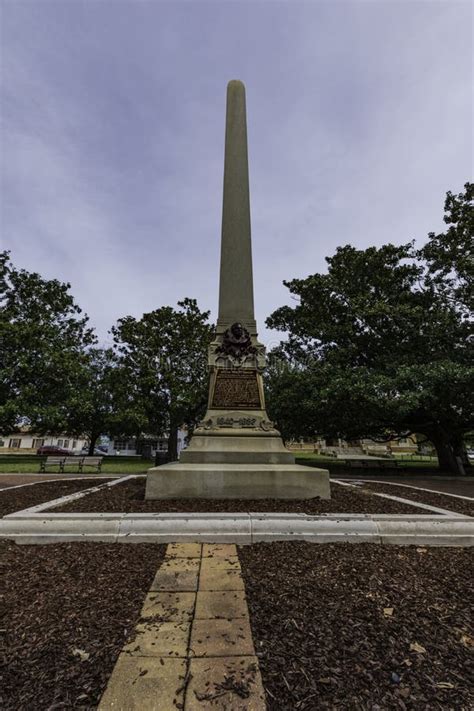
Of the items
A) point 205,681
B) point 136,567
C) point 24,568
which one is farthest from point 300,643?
point 24,568

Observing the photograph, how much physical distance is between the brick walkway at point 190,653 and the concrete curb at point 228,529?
0.99 metres

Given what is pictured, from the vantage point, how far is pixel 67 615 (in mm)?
2859

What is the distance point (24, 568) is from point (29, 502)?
3.88m

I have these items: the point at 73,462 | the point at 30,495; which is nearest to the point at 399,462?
the point at 73,462

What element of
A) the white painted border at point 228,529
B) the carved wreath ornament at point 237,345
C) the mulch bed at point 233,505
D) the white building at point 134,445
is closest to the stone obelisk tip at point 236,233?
the carved wreath ornament at point 237,345

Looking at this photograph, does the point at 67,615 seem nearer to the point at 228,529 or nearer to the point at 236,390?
the point at 228,529

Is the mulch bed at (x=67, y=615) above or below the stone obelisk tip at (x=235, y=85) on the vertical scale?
below

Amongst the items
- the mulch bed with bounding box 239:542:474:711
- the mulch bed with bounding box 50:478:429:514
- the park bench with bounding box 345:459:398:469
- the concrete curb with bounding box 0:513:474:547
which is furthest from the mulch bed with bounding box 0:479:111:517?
the park bench with bounding box 345:459:398:469

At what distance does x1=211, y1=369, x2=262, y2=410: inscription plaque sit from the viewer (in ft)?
29.5

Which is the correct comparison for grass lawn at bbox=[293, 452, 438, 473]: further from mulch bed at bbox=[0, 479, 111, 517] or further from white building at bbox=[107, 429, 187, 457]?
white building at bbox=[107, 429, 187, 457]

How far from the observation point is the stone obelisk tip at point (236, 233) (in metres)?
10.1

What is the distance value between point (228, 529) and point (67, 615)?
2.11 meters

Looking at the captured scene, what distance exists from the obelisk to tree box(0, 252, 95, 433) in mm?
8722

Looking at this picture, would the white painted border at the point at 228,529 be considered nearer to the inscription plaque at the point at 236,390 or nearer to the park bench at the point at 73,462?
the inscription plaque at the point at 236,390
